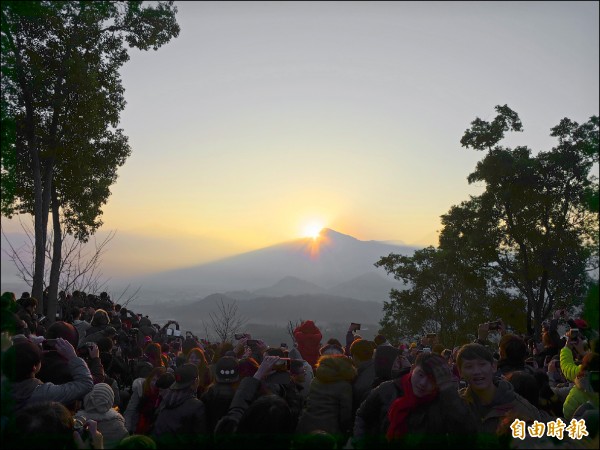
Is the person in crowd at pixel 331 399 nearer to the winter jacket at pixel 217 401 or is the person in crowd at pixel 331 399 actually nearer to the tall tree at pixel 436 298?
the winter jacket at pixel 217 401

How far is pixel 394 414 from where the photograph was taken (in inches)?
132

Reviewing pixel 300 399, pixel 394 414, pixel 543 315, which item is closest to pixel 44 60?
pixel 300 399

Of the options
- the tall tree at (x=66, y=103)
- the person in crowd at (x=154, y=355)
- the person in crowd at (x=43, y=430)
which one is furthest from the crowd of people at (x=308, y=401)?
the tall tree at (x=66, y=103)

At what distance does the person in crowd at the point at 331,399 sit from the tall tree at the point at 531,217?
1751 cm

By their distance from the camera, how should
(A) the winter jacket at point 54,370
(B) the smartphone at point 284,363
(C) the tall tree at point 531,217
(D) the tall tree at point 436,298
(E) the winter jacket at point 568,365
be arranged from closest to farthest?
1. (B) the smartphone at point 284,363
2. (A) the winter jacket at point 54,370
3. (E) the winter jacket at point 568,365
4. (C) the tall tree at point 531,217
5. (D) the tall tree at point 436,298

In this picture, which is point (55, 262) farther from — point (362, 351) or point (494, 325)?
point (494, 325)

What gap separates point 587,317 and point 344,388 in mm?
2144

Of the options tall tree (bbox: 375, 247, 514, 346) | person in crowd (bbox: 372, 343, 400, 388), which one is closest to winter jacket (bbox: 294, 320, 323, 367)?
person in crowd (bbox: 372, 343, 400, 388)

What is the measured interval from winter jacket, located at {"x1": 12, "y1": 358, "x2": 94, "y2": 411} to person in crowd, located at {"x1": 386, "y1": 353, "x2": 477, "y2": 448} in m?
2.45

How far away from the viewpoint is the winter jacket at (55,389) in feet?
11.7

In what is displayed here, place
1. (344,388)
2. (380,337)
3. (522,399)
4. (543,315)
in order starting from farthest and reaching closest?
(543,315)
(380,337)
(344,388)
(522,399)

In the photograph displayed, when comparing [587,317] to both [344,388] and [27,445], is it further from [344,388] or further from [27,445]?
[27,445]

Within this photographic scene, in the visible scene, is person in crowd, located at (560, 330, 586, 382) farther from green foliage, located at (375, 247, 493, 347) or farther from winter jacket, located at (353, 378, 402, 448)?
green foliage, located at (375, 247, 493, 347)

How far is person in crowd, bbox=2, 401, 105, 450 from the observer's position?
9.40ft
